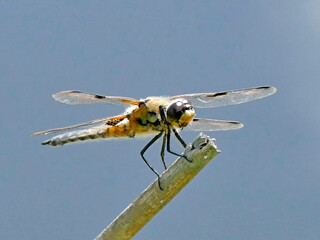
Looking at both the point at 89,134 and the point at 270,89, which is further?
the point at 89,134

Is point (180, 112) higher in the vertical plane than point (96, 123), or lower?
lower

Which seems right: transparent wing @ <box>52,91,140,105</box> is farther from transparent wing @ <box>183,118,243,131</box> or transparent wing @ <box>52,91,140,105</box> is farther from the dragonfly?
transparent wing @ <box>183,118,243,131</box>

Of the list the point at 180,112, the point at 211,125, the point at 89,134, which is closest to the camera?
the point at 180,112

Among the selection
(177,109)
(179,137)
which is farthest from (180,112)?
(179,137)

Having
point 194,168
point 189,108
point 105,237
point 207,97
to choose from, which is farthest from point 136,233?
point 207,97

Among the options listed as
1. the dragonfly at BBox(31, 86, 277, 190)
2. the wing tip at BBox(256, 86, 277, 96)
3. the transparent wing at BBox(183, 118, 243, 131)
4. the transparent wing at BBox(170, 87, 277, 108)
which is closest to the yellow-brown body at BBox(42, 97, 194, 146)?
the dragonfly at BBox(31, 86, 277, 190)

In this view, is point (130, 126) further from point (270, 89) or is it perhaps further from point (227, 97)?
point (270, 89)

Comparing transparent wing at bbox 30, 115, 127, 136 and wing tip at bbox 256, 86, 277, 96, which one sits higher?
transparent wing at bbox 30, 115, 127, 136
